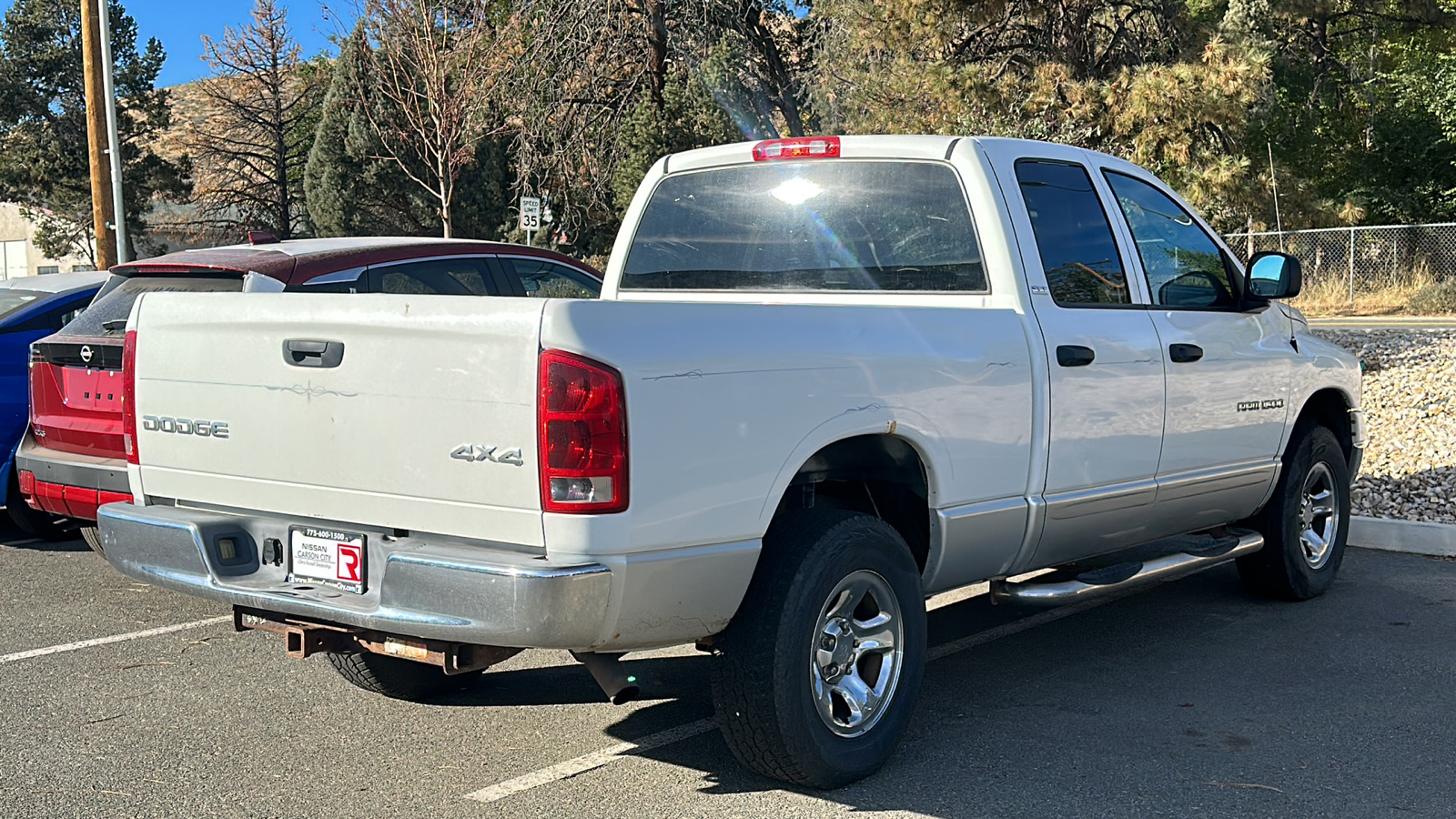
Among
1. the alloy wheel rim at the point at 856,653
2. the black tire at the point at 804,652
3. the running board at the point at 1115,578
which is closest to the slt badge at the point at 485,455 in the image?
the black tire at the point at 804,652

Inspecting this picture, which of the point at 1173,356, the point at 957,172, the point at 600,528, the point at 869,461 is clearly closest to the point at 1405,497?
the point at 1173,356

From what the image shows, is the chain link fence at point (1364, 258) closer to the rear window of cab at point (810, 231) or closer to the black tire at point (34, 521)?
the black tire at point (34, 521)

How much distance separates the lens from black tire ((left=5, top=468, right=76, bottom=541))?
8.20 metres

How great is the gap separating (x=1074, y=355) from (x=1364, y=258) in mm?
25770

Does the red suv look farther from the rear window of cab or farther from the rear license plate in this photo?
the rear license plate

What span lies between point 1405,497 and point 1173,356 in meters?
4.19

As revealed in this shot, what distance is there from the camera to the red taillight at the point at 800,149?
539 centimetres

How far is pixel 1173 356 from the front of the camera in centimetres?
552

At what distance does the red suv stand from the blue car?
31.0 inches

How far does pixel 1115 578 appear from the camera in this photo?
526 cm

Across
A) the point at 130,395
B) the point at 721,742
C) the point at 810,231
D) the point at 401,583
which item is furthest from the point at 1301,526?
the point at 130,395

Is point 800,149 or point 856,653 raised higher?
point 800,149

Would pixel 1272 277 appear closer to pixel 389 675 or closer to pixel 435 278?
pixel 389 675

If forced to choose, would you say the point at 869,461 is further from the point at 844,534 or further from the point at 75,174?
the point at 75,174
